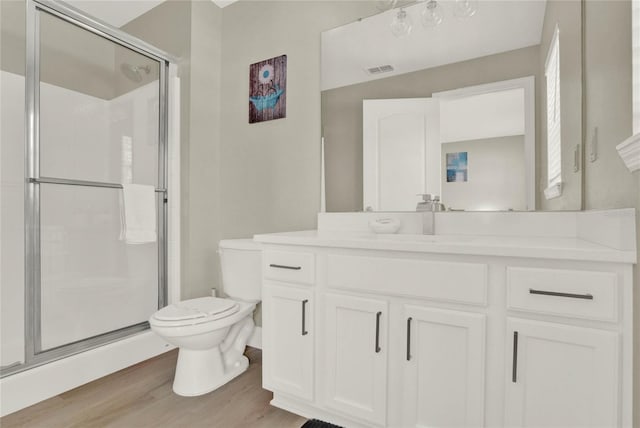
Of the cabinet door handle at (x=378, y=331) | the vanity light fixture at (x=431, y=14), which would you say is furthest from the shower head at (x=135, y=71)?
the cabinet door handle at (x=378, y=331)

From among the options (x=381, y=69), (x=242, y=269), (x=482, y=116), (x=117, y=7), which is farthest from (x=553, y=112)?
(x=117, y=7)

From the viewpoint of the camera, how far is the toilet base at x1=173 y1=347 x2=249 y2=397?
69.6 inches

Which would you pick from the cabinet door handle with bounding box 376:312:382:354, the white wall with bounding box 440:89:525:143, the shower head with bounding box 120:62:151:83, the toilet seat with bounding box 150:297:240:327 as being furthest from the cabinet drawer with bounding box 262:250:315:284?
the shower head with bounding box 120:62:151:83

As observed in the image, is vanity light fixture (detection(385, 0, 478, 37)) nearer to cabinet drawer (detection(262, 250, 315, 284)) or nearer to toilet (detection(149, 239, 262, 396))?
cabinet drawer (detection(262, 250, 315, 284))

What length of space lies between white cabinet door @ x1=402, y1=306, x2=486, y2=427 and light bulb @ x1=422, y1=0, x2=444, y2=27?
1.47m

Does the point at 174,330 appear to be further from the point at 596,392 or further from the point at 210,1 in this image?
Result: the point at 210,1

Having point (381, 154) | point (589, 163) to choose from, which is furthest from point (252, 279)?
point (589, 163)

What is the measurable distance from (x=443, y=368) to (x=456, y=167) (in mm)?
952

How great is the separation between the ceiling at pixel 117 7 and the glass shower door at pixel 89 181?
0.54 metres

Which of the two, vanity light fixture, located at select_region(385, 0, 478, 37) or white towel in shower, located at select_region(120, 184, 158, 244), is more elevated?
vanity light fixture, located at select_region(385, 0, 478, 37)

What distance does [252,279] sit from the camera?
2.08 meters

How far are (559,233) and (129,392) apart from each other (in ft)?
7.42

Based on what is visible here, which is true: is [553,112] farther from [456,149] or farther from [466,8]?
[466,8]

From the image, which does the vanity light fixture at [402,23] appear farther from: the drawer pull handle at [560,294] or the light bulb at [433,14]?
the drawer pull handle at [560,294]
